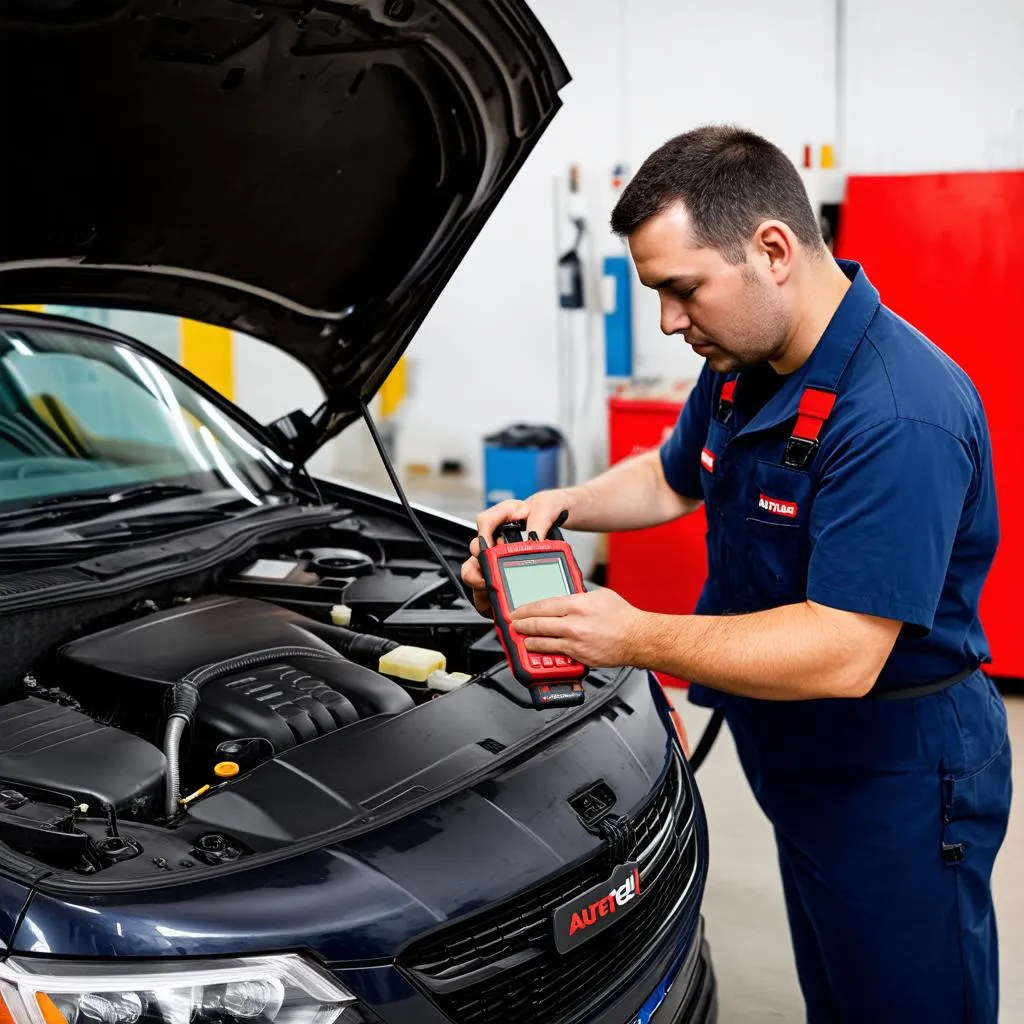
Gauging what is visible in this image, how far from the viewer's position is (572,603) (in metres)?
1.47

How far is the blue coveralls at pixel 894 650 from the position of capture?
1470mm

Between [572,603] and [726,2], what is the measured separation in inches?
167

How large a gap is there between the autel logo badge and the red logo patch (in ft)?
1.74

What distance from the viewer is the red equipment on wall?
11.8 ft

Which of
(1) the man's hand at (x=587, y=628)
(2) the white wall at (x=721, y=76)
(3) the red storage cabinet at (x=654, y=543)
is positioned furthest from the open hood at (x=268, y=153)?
(2) the white wall at (x=721, y=76)

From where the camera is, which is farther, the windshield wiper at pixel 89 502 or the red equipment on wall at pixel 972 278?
the red equipment on wall at pixel 972 278

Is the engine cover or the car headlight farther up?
the engine cover

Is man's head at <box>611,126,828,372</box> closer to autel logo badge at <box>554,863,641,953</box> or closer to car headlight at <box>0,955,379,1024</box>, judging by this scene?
autel logo badge at <box>554,863,641,953</box>

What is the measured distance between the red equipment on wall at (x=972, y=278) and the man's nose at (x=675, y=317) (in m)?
2.42

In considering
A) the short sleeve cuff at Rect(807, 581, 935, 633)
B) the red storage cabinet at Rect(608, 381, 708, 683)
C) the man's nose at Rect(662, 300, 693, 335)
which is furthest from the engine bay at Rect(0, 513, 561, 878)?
the red storage cabinet at Rect(608, 381, 708, 683)

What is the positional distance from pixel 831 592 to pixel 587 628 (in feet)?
1.04

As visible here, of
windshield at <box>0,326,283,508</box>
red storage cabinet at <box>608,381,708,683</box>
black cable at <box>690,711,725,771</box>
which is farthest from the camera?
red storage cabinet at <box>608,381,708,683</box>

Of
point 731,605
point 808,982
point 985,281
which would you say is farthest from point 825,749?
point 985,281

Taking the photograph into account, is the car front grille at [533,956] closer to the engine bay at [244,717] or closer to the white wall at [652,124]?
the engine bay at [244,717]
